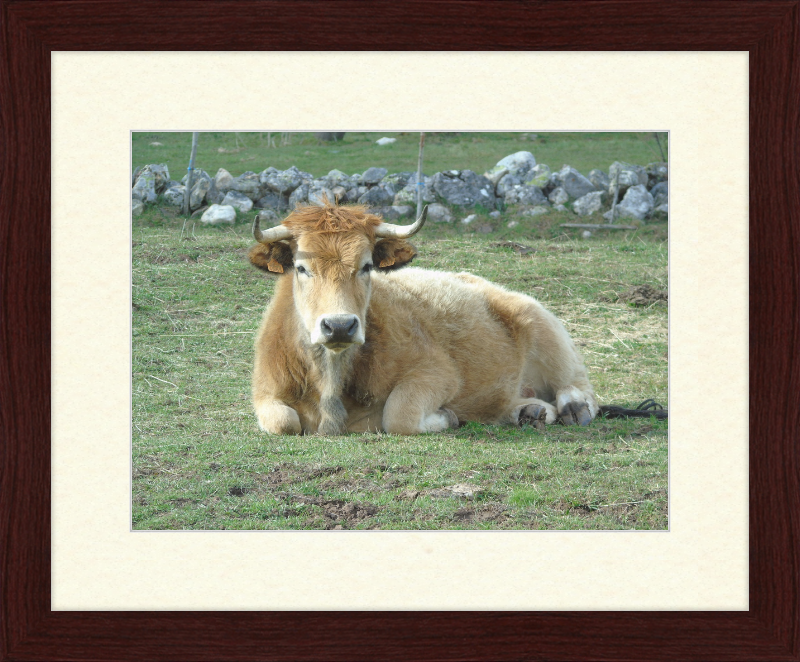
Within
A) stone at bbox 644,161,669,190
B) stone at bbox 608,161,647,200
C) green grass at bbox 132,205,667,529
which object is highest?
stone at bbox 608,161,647,200

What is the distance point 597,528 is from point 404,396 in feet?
9.23

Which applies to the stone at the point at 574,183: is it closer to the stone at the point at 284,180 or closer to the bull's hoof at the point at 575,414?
the stone at the point at 284,180

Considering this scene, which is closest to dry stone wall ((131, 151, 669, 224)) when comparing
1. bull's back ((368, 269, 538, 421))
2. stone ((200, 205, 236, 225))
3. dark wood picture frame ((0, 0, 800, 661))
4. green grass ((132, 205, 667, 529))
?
stone ((200, 205, 236, 225))

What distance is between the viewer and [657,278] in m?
12.3

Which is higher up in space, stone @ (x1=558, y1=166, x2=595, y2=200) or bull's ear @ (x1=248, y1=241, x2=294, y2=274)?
stone @ (x1=558, y1=166, x2=595, y2=200)

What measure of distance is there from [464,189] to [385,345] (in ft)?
21.3

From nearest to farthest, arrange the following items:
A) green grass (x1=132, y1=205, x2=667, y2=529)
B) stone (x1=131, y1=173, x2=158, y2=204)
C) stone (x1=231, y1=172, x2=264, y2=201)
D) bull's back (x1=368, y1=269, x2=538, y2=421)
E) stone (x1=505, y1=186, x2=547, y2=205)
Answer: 1. green grass (x1=132, y1=205, x2=667, y2=529)
2. stone (x1=131, y1=173, x2=158, y2=204)
3. bull's back (x1=368, y1=269, x2=538, y2=421)
4. stone (x1=231, y1=172, x2=264, y2=201)
5. stone (x1=505, y1=186, x2=547, y2=205)

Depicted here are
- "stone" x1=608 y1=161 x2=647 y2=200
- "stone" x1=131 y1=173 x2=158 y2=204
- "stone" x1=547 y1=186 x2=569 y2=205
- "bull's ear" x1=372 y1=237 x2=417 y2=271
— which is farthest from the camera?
"stone" x1=547 y1=186 x2=569 y2=205

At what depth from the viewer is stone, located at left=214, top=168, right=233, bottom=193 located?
1252 cm

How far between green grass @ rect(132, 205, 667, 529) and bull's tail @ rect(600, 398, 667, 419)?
17 cm

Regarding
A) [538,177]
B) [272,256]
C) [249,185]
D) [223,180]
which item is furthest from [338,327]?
[538,177]

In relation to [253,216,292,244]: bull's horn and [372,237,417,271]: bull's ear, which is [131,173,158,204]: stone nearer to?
[253,216,292,244]: bull's horn
